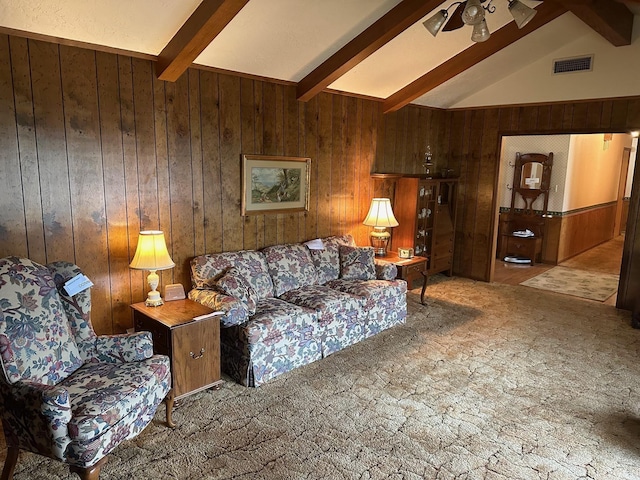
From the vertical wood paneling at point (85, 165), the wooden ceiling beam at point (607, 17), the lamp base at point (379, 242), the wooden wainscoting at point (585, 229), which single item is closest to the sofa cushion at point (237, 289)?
the vertical wood paneling at point (85, 165)

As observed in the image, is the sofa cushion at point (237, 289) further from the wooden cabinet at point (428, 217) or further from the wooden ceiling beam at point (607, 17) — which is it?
the wooden ceiling beam at point (607, 17)

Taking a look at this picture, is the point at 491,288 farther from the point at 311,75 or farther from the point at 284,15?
the point at 284,15

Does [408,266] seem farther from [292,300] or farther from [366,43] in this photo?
[366,43]

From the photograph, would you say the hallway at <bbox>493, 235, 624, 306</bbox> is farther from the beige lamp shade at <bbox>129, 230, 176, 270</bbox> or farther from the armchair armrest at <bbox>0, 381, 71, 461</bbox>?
the armchair armrest at <bbox>0, 381, 71, 461</bbox>

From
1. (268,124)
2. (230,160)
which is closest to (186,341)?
(230,160)

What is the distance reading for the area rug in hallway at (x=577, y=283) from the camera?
589 centimetres

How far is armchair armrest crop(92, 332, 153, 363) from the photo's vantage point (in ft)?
8.48

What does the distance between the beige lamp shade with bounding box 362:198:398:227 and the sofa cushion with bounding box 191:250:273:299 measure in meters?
1.48

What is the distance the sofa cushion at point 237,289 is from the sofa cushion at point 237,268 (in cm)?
19

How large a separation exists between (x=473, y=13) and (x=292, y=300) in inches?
98.3

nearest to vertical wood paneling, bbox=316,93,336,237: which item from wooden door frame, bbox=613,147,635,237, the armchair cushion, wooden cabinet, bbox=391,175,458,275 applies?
wooden cabinet, bbox=391,175,458,275

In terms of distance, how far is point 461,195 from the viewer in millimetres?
6422

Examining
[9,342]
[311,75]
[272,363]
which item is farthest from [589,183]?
[9,342]

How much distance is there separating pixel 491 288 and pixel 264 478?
450 cm
